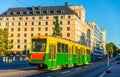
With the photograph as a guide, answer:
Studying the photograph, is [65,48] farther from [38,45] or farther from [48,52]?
[48,52]

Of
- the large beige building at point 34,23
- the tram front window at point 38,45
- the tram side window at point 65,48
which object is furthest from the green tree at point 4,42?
the tram front window at point 38,45

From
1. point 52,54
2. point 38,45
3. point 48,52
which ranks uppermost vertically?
point 38,45

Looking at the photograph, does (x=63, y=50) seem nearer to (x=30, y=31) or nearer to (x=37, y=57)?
(x=37, y=57)

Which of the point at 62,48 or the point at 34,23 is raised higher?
the point at 34,23

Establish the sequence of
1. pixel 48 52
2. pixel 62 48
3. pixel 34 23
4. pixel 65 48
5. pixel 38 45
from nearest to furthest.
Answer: pixel 48 52 < pixel 38 45 < pixel 62 48 < pixel 65 48 < pixel 34 23

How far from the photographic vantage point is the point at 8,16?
153 meters

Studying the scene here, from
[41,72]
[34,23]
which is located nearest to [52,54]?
[41,72]

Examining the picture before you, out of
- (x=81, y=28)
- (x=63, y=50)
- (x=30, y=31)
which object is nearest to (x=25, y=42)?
(x=30, y=31)

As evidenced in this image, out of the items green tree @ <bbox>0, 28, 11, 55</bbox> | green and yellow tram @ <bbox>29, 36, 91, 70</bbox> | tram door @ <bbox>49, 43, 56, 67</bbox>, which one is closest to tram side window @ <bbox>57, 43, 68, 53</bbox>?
green and yellow tram @ <bbox>29, 36, 91, 70</bbox>

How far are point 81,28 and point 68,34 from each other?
62.1 ft

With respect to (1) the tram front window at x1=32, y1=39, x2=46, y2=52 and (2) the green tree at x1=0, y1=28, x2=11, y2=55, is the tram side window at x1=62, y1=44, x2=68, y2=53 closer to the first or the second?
(1) the tram front window at x1=32, y1=39, x2=46, y2=52

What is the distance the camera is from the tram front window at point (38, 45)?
30.9m

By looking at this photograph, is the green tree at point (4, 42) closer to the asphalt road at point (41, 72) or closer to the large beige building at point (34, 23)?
the large beige building at point (34, 23)

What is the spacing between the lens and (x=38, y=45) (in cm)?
3122
